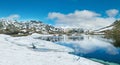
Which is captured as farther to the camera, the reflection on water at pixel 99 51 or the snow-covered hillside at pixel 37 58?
the reflection on water at pixel 99 51

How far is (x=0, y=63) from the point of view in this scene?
27.6m

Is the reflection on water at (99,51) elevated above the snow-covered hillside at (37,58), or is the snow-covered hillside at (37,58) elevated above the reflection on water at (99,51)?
the snow-covered hillside at (37,58)

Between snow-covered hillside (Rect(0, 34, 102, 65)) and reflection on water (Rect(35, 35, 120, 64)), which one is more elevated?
snow-covered hillside (Rect(0, 34, 102, 65))

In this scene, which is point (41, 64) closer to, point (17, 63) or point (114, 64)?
point (17, 63)

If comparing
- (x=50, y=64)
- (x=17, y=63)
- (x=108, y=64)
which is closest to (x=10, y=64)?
(x=17, y=63)

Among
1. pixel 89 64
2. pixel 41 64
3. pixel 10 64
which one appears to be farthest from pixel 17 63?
pixel 89 64

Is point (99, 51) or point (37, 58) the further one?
point (99, 51)

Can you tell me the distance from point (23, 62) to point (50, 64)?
395 centimetres

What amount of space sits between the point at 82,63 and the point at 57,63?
14.4 feet

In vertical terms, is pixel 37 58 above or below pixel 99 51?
above

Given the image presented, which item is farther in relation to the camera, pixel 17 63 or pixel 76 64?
pixel 76 64

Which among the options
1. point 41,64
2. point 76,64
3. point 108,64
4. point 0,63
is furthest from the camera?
point 108,64

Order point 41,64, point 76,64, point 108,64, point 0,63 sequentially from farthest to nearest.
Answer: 1. point 108,64
2. point 76,64
3. point 41,64
4. point 0,63

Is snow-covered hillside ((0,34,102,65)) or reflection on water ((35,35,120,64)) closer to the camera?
snow-covered hillside ((0,34,102,65))
